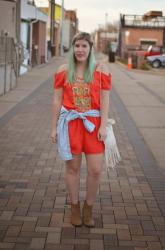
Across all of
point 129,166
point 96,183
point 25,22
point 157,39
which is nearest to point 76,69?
point 96,183

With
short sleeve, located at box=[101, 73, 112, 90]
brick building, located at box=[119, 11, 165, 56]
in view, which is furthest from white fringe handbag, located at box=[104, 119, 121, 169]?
brick building, located at box=[119, 11, 165, 56]

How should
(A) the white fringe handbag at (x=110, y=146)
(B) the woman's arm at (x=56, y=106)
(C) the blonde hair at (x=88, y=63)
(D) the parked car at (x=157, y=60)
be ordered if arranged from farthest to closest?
(D) the parked car at (x=157, y=60)
(A) the white fringe handbag at (x=110, y=146)
(B) the woman's arm at (x=56, y=106)
(C) the blonde hair at (x=88, y=63)

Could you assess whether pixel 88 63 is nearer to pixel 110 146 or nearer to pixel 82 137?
pixel 82 137

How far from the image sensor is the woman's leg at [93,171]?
464 centimetres

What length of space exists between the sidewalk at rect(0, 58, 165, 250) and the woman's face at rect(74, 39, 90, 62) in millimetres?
1556

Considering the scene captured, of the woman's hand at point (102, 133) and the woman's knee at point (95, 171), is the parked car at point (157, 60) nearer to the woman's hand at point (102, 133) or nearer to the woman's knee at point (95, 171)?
the woman's knee at point (95, 171)

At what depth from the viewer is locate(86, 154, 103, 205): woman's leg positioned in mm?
4641

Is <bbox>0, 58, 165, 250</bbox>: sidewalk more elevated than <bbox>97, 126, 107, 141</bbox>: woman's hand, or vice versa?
<bbox>97, 126, 107, 141</bbox>: woman's hand

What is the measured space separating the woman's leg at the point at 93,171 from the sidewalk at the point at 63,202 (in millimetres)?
320

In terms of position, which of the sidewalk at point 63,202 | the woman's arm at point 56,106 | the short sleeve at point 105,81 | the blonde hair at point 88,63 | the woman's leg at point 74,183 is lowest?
the sidewalk at point 63,202

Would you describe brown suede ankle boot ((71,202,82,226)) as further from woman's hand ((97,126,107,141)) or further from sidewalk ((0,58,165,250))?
woman's hand ((97,126,107,141))

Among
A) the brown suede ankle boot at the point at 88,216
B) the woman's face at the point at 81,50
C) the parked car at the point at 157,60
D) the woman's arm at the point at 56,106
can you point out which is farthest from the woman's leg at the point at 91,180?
the parked car at the point at 157,60

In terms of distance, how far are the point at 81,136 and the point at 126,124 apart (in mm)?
6410

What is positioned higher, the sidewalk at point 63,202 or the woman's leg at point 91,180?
the woman's leg at point 91,180
